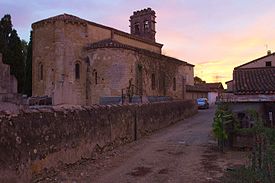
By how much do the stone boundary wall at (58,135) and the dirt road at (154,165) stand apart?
0.37 metres

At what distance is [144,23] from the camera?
40000 mm

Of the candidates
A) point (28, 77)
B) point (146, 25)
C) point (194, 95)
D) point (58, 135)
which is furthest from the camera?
point (194, 95)

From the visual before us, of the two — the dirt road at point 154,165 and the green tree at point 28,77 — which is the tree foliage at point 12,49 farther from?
the dirt road at point 154,165

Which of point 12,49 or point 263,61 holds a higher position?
point 12,49

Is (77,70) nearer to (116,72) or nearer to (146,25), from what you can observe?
(116,72)

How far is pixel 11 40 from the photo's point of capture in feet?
119

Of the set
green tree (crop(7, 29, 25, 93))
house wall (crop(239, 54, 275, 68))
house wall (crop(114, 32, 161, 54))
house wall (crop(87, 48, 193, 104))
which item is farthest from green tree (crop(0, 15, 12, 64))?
house wall (crop(239, 54, 275, 68))

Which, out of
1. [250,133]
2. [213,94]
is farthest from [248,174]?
[213,94]

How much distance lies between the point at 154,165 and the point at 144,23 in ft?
108

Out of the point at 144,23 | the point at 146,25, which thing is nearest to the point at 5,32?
the point at 144,23

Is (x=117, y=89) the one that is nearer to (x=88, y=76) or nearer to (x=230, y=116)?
(x=88, y=76)

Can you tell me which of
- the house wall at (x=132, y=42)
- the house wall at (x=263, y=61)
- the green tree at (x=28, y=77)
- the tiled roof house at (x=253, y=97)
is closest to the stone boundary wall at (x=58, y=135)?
the tiled roof house at (x=253, y=97)

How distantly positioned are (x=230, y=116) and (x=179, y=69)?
25.3m

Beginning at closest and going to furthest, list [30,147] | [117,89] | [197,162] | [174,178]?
[30,147] → [174,178] → [197,162] → [117,89]
